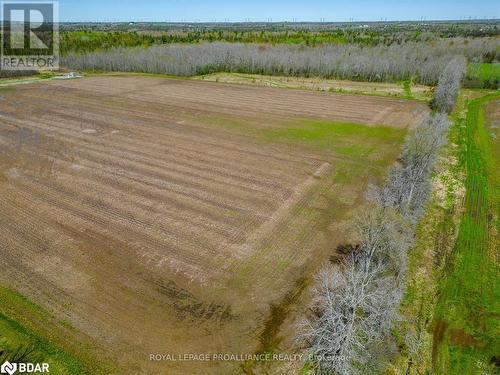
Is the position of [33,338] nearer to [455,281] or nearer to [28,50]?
[455,281]

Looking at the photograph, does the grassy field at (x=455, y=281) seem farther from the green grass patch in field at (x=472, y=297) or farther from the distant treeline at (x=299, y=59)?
the distant treeline at (x=299, y=59)

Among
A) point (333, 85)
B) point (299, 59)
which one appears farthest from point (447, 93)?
point (299, 59)

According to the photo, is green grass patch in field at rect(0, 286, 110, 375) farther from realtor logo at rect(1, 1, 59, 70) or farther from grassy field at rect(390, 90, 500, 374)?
realtor logo at rect(1, 1, 59, 70)

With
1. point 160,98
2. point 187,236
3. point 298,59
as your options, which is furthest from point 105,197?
point 298,59

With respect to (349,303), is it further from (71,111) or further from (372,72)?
(372,72)

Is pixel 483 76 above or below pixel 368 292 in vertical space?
above

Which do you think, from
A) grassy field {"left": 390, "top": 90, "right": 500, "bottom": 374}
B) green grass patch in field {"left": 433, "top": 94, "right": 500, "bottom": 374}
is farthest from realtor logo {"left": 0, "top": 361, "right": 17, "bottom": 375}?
green grass patch in field {"left": 433, "top": 94, "right": 500, "bottom": 374}

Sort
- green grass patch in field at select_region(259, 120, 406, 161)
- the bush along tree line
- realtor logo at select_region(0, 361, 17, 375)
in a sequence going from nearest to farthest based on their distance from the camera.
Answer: the bush along tree line → realtor logo at select_region(0, 361, 17, 375) → green grass patch in field at select_region(259, 120, 406, 161)
